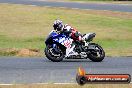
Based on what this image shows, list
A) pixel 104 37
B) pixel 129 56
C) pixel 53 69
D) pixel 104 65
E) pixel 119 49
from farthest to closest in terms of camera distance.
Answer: pixel 104 37 → pixel 119 49 → pixel 129 56 → pixel 104 65 → pixel 53 69

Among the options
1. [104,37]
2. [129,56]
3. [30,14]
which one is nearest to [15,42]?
[104,37]

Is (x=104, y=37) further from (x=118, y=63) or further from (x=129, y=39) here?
(x=118, y=63)

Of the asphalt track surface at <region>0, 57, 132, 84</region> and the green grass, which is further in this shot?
the green grass

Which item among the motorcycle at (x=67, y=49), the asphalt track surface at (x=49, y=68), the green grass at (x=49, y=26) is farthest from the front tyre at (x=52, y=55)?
the green grass at (x=49, y=26)

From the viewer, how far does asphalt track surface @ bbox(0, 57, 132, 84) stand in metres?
14.5

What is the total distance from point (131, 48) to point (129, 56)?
2904 mm

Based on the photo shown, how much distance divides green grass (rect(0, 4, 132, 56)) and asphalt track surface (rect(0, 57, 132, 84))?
3.10 m

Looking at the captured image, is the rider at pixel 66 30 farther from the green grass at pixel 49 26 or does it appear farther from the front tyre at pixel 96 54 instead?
the green grass at pixel 49 26

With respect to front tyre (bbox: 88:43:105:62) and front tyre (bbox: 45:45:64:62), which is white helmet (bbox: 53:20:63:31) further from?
front tyre (bbox: 88:43:105:62)

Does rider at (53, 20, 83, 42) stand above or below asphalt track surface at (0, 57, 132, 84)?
above

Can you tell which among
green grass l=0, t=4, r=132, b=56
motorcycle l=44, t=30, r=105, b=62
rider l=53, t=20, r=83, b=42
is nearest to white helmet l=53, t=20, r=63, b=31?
rider l=53, t=20, r=83, b=42

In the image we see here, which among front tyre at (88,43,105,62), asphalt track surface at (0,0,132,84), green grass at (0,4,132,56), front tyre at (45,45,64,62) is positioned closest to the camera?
asphalt track surface at (0,0,132,84)

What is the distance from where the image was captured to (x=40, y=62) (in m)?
18.2

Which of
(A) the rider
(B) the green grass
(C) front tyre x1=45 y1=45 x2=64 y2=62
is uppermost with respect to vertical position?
(A) the rider
